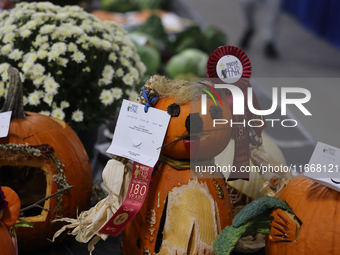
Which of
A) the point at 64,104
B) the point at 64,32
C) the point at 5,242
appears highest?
the point at 64,32

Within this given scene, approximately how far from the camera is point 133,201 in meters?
1.06

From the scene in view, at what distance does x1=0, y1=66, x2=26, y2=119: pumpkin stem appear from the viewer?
123 cm

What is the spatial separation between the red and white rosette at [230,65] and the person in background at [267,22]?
169 inches

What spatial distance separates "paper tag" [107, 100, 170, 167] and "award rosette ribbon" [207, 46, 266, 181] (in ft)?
0.67

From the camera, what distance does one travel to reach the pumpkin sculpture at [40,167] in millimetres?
1184

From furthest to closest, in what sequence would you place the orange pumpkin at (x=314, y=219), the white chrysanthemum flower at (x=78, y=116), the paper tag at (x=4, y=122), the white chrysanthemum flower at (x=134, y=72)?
the white chrysanthemum flower at (x=134, y=72), the white chrysanthemum flower at (x=78, y=116), the paper tag at (x=4, y=122), the orange pumpkin at (x=314, y=219)

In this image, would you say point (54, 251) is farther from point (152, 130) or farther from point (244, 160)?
point (244, 160)

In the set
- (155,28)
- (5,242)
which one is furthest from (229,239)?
(155,28)

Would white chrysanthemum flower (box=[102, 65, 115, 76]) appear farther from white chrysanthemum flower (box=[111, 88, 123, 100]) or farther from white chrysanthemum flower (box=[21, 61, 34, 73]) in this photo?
white chrysanthemum flower (box=[21, 61, 34, 73])

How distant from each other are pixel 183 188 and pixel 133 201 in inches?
6.0

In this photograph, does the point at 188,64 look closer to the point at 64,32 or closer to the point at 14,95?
the point at 64,32

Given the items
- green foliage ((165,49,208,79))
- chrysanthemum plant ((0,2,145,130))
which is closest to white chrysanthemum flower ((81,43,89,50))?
chrysanthemum plant ((0,2,145,130))

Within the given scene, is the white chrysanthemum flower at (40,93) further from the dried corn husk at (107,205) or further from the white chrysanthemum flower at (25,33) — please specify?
the dried corn husk at (107,205)

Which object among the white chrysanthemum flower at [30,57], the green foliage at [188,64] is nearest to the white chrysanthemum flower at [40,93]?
the white chrysanthemum flower at [30,57]
